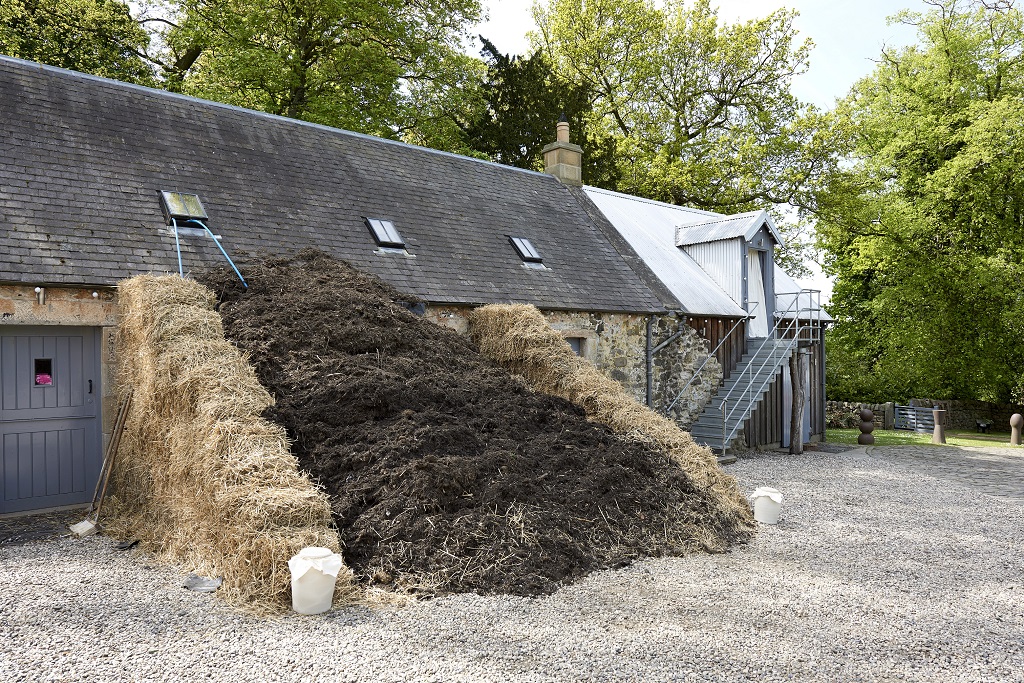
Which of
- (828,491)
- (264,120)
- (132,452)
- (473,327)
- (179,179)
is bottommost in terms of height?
(828,491)

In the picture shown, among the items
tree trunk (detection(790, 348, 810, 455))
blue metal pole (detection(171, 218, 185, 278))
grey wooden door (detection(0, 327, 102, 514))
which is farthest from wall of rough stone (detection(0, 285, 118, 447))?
tree trunk (detection(790, 348, 810, 455))

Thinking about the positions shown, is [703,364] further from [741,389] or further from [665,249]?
[665,249]

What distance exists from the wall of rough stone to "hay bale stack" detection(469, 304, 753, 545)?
4579mm

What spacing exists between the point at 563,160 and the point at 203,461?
1286 cm

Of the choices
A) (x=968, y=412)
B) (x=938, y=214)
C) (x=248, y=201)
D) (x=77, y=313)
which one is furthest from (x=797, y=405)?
(x=938, y=214)

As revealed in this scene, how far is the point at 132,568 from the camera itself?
5.96 meters

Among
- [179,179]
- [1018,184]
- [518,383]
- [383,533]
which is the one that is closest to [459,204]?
[179,179]

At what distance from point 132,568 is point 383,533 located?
82.5 inches

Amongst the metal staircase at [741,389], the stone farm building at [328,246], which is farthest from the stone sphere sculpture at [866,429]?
the metal staircase at [741,389]

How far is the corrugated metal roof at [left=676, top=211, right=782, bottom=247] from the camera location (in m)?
15.4

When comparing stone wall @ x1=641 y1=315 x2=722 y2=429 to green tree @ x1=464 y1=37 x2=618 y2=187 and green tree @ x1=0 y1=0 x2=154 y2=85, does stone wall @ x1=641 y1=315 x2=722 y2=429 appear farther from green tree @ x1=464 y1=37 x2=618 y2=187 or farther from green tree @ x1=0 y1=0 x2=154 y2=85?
green tree @ x1=0 y1=0 x2=154 y2=85

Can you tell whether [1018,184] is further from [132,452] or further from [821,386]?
[132,452]

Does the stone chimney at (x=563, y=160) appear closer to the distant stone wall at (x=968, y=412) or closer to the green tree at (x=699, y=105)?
the green tree at (x=699, y=105)

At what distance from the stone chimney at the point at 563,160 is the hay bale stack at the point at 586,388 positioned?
7357mm
